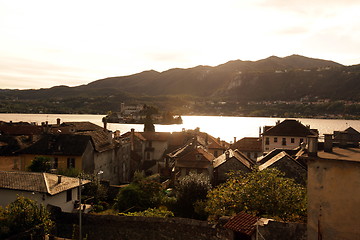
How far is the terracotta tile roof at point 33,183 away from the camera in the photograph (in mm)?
25359

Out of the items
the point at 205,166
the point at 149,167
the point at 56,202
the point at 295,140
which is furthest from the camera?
the point at 295,140

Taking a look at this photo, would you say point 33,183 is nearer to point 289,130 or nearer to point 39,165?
point 39,165

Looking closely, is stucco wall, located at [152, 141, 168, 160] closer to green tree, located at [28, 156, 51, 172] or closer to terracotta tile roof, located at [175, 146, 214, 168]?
terracotta tile roof, located at [175, 146, 214, 168]

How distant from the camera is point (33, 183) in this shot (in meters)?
26.0

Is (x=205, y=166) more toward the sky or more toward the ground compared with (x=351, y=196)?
more toward the ground

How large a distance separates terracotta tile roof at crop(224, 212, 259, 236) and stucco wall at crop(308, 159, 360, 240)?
10.1ft

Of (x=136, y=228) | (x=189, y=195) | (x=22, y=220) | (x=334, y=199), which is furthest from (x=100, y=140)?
(x=334, y=199)

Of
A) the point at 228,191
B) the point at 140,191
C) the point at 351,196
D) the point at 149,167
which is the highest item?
the point at 351,196

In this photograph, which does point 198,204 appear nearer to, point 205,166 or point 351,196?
point 205,166

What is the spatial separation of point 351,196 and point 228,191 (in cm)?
1074

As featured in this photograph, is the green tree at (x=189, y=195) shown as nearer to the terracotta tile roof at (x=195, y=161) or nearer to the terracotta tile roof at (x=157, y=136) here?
the terracotta tile roof at (x=195, y=161)

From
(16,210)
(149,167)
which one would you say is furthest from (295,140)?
(16,210)

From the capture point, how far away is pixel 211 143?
72875 millimetres

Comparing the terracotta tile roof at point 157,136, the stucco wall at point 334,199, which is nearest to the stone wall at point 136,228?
the stucco wall at point 334,199
